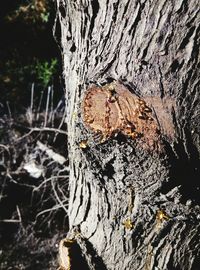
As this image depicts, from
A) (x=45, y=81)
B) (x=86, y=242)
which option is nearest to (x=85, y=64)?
(x=86, y=242)

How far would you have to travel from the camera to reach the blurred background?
11.9 ft

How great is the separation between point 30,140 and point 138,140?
302 centimetres

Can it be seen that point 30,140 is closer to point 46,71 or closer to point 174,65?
point 46,71

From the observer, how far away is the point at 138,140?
87 cm

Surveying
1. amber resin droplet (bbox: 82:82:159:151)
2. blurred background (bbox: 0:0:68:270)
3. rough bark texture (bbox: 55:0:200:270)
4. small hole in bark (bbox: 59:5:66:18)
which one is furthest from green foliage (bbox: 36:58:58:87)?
amber resin droplet (bbox: 82:82:159:151)

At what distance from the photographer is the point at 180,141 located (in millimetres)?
895

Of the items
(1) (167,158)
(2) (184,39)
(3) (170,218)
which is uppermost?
(2) (184,39)

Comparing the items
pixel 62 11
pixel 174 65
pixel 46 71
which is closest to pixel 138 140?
pixel 174 65

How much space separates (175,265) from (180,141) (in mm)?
365

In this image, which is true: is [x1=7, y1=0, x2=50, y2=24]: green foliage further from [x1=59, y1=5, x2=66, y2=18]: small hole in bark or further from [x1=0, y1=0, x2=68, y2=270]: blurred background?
[x1=59, y1=5, x2=66, y2=18]: small hole in bark

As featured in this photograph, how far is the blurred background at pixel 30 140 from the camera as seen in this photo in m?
3.62

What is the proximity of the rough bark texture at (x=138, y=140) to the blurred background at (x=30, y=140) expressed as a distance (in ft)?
7.43

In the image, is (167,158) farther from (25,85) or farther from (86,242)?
(25,85)

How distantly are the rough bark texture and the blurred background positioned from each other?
7.43ft
